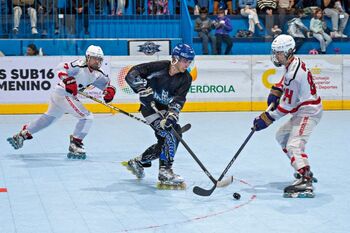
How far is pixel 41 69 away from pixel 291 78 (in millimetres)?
8507

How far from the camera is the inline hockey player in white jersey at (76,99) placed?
9.72 m

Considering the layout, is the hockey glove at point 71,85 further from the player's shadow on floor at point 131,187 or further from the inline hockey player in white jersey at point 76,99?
the player's shadow on floor at point 131,187

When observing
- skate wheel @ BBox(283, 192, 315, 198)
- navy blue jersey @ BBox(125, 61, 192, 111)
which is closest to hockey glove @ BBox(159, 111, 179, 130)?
navy blue jersey @ BBox(125, 61, 192, 111)

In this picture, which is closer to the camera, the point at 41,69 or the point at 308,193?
the point at 308,193

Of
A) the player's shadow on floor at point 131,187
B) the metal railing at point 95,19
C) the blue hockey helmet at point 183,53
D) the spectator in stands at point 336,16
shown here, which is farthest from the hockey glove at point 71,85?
the spectator in stands at point 336,16

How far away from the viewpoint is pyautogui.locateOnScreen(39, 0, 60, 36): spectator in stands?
1647 centimetres

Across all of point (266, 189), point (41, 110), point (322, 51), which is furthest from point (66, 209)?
point (322, 51)

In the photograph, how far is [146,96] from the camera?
7.65 m

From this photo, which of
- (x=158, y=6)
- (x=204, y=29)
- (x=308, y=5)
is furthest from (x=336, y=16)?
(x=158, y=6)

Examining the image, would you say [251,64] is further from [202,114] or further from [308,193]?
[308,193]

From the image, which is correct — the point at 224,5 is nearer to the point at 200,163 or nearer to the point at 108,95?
the point at 108,95

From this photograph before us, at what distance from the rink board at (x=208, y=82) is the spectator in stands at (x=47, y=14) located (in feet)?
5.42

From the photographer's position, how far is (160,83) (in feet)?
25.5

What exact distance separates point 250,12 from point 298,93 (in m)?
10.6
